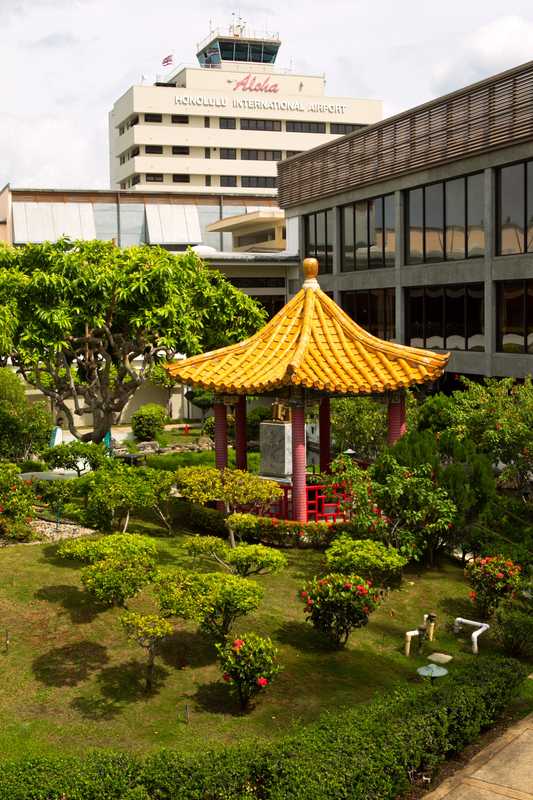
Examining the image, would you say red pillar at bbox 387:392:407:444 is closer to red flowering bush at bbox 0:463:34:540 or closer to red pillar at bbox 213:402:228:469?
red pillar at bbox 213:402:228:469

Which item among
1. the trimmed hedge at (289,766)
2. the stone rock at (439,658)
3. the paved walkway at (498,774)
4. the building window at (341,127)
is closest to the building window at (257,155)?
the building window at (341,127)

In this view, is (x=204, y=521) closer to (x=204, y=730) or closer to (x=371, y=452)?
(x=371, y=452)

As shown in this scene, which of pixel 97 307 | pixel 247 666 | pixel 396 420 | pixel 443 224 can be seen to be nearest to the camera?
pixel 247 666

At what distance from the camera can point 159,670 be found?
1756cm

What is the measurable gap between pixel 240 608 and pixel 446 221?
88.9 feet

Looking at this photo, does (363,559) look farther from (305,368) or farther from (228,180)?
(228,180)

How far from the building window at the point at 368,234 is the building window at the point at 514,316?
29.1ft

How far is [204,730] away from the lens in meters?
15.3

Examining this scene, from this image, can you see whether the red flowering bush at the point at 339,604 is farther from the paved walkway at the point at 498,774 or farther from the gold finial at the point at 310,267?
the gold finial at the point at 310,267

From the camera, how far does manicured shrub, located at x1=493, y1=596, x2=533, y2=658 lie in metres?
18.5

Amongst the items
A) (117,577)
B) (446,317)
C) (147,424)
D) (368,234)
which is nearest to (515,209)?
(446,317)

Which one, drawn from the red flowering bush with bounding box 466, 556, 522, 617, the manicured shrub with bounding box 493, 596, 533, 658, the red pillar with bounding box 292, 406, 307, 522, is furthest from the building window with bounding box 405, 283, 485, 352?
the manicured shrub with bounding box 493, 596, 533, 658

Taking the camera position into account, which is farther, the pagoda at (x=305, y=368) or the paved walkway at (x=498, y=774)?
the pagoda at (x=305, y=368)

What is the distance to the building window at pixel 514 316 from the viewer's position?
35.6 m
